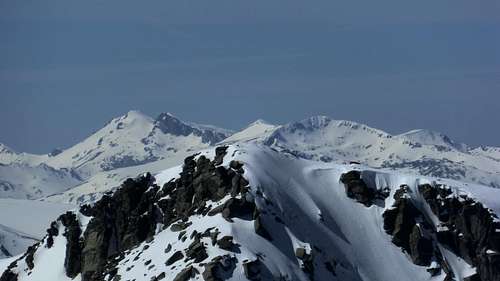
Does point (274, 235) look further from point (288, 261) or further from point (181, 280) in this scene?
point (181, 280)

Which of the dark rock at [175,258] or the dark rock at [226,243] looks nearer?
the dark rock at [226,243]

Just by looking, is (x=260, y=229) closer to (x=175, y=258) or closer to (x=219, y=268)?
(x=175, y=258)

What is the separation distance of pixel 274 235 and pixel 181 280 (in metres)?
27.6

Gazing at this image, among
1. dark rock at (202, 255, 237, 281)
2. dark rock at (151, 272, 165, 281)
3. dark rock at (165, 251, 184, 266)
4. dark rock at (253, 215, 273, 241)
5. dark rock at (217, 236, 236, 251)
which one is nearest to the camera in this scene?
dark rock at (202, 255, 237, 281)

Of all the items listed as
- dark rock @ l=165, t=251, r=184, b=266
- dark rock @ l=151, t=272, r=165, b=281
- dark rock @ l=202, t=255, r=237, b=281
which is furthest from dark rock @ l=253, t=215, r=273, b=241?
dark rock @ l=151, t=272, r=165, b=281

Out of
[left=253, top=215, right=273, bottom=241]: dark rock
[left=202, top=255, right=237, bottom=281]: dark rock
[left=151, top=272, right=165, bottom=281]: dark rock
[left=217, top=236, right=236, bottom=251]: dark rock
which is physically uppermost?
[left=253, top=215, right=273, bottom=241]: dark rock

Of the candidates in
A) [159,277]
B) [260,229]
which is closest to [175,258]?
[159,277]

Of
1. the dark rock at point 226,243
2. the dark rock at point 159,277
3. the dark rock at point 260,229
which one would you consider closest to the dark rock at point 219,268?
the dark rock at point 226,243

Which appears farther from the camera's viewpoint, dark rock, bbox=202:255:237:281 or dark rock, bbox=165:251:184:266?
dark rock, bbox=165:251:184:266

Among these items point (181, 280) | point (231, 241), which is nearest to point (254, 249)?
point (231, 241)

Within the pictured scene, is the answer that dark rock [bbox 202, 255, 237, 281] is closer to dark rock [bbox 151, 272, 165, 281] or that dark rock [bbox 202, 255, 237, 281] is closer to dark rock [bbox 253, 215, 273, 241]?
dark rock [bbox 151, 272, 165, 281]

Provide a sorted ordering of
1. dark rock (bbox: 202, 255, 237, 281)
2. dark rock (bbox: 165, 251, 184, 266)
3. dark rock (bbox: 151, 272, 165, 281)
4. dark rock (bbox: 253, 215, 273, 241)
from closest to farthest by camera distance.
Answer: dark rock (bbox: 202, 255, 237, 281) → dark rock (bbox: 151, 272, 165, 281) → dark rock (bbox: 165, 251, 184, 266) → dark rock (bbox: 253, 215, 273, 241)

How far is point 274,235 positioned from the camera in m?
199

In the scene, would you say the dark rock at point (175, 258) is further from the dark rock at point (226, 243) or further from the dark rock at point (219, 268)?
the dark rock at point (219, 268)
